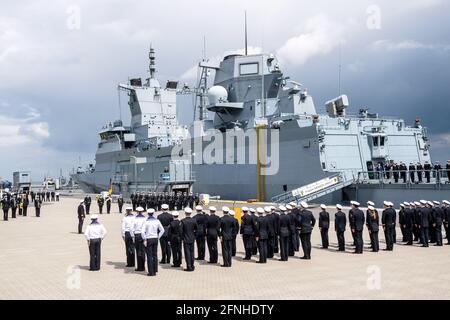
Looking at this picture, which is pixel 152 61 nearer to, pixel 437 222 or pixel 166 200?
pixel 166 200

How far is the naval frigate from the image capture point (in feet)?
76.2

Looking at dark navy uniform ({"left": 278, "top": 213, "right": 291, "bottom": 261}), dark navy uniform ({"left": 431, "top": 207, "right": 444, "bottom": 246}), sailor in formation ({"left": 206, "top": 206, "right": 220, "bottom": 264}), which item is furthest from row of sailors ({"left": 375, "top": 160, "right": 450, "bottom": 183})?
sailor in formation ({"left": 206, "top": 206, "right": 220, "bottom": 264})

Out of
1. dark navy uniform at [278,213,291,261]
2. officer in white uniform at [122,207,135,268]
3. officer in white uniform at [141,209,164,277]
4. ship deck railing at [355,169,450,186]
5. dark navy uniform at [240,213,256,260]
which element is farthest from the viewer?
ship deck railing at [355,169,450,186]

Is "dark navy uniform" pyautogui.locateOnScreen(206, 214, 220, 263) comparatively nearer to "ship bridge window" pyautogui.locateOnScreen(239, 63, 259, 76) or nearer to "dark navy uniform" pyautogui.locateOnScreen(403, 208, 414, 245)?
"dark navy uniform" pyautogui.locateOnScreen(403, 208, 414, 245)

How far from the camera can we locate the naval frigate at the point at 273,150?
2322 centimetres

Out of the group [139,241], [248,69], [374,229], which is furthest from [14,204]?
[374,229]

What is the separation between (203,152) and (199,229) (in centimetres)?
2247

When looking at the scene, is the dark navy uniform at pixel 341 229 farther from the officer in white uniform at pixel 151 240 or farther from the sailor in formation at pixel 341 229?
the officer in white uniform at pixel 151 240

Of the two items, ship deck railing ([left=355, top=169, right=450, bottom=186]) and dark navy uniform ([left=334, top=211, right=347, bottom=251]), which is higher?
ship deck railing ([left=355, top=169, right=450, bottom=186])

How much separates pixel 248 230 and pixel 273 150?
49.8 feet

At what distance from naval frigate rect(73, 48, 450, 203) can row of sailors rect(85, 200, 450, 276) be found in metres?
6.39

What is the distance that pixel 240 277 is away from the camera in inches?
372
